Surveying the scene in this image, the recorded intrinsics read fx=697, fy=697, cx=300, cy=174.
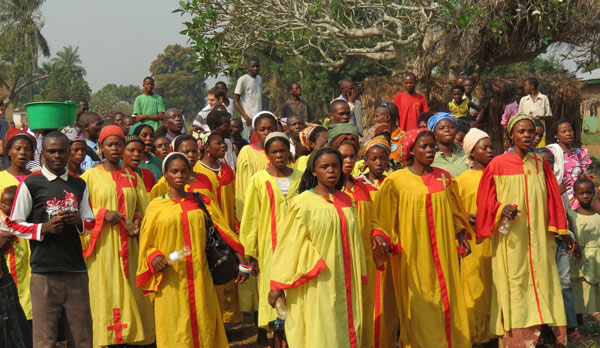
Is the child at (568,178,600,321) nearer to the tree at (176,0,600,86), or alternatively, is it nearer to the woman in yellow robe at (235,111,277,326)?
the woman in yellow robe at (235,111,277,326)

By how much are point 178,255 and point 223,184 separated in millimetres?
2012

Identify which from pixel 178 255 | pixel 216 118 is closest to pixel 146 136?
pixel 216 118

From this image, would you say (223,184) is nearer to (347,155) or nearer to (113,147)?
(113,147)

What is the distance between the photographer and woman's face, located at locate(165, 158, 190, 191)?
5785 mm

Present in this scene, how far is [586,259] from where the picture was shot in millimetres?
7480

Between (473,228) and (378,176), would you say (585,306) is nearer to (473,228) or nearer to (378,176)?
(473,228)

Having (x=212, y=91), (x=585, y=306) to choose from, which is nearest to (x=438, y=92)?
(x=212, y=91)

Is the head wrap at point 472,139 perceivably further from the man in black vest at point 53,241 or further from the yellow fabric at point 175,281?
the man in black vest at point 53,241

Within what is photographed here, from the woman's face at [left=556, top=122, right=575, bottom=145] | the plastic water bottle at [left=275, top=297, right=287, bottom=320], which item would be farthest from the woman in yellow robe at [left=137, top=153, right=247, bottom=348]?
the woman's face at [left=556, top=122, right=575, bottom=145]

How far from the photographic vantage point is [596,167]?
18.0 metres

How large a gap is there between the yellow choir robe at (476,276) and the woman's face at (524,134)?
74 cm

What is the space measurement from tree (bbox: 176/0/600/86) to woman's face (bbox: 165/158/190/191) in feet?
26.9

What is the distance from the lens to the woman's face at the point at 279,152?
21.1 ft

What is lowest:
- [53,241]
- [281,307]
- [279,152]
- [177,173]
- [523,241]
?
[281,307]
